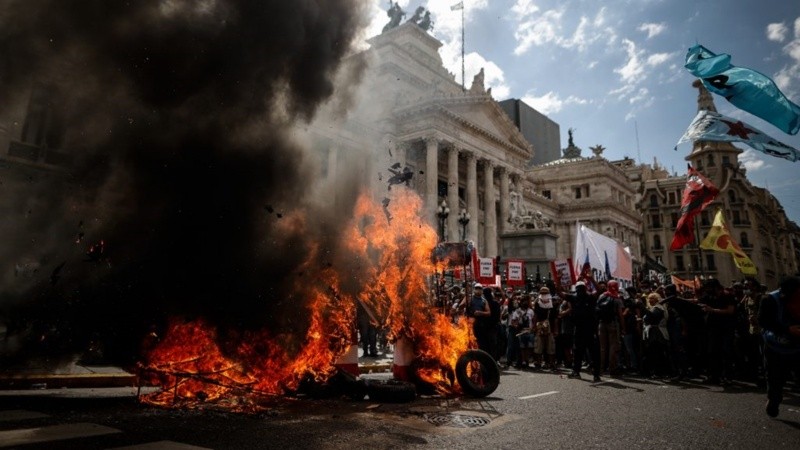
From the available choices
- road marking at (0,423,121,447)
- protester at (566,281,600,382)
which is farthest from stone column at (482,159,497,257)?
road marking at (0,423,121,447)

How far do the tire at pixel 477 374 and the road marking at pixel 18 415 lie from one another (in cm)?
498

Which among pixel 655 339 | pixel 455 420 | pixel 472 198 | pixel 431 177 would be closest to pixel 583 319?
pixel 655 339

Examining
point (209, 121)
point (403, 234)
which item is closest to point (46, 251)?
point (209, 121)

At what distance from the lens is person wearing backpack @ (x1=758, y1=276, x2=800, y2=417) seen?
5238 millimetres

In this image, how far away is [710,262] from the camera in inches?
2320

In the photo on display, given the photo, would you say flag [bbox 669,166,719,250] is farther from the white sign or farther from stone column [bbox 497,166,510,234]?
stone column [bbox 497,166,510,234]

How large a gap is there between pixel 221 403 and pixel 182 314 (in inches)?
52.3

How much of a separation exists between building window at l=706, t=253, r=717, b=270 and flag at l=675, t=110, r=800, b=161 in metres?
55.0

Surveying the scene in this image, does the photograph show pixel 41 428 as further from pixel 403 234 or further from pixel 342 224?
pixel 403 234

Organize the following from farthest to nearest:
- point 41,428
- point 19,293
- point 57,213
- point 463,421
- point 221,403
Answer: point 57,213, point 19,293, point 221,403, point 463,421, point 41,428

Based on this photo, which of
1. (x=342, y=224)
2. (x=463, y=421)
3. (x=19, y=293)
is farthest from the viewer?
(x=342, y=224)

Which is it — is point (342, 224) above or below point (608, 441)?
above

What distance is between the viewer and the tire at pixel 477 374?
6.45 metres

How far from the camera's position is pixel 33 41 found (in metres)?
5.85
